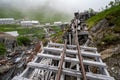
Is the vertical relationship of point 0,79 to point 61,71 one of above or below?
below

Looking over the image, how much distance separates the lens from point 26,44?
67562mm

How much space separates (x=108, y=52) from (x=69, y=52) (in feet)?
7.33

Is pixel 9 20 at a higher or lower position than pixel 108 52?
higher

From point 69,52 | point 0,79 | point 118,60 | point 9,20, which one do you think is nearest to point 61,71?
point 69,52

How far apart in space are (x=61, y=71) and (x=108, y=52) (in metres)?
3.71

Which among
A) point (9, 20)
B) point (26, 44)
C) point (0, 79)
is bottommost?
point (0, 79)

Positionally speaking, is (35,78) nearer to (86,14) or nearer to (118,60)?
(118,60)

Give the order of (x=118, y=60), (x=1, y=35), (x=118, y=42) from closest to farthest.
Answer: (x=118, y=60), (x=118, y=42), (x=1, y=35)

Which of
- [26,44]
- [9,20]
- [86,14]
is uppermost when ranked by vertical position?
[9,20]

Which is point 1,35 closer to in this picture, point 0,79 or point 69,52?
point 0,79

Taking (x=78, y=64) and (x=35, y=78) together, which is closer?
(x=35, y=78)

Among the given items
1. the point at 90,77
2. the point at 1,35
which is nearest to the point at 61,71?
the point at 90,77

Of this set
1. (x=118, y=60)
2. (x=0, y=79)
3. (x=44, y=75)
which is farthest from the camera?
(x=0, y=79)

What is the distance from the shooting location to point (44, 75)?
483 centimetres
